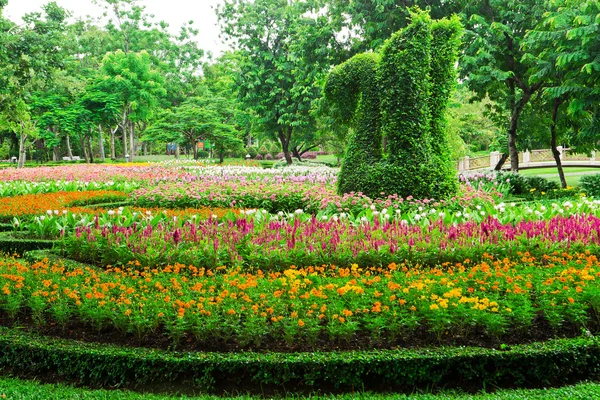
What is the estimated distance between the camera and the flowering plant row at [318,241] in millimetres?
6254

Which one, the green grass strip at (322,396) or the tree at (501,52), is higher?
the tree at (501,52)

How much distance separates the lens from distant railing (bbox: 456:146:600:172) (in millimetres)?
30750

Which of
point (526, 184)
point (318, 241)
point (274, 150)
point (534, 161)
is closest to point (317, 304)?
point (318, 241)

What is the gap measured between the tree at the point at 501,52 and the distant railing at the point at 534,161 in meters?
12.0

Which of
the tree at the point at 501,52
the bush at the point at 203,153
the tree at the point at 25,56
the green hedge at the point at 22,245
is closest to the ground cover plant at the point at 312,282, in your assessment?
the green hedge at the point at 22,245

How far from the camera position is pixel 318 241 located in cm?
668

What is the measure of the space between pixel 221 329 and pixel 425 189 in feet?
20.5

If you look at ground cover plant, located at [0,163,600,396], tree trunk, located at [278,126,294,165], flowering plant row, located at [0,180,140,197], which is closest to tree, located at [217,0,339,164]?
tree trunk, located at [278,126,294,165]

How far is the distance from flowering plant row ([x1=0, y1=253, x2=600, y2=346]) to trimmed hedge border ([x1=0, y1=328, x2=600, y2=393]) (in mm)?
272

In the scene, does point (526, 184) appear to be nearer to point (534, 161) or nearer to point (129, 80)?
point (534, 161)

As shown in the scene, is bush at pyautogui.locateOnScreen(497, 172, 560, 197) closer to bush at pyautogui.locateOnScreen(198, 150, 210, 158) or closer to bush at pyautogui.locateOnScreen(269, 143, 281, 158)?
bush at pyautogui.locateOnScreen(269, 143, 281, 158)

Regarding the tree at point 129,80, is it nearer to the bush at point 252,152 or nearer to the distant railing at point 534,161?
the bush at point 252,152

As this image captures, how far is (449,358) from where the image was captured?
388cm

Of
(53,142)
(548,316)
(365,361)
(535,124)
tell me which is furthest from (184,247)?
(53,142)
